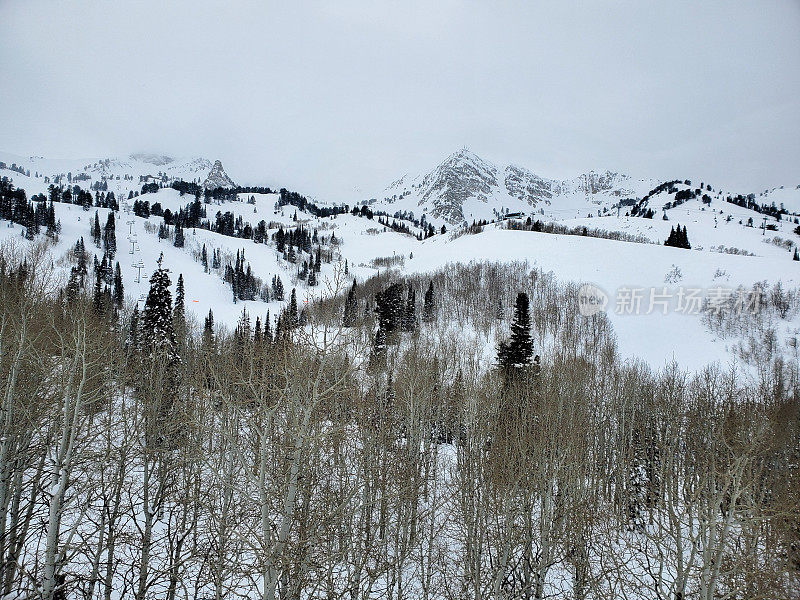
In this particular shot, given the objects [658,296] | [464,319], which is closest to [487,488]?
[464,319]

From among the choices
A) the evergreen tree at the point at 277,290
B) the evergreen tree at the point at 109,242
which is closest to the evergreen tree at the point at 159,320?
the evergreen tree at the point at 277,290

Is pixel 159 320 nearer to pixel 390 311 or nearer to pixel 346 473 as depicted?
pixel 346 473

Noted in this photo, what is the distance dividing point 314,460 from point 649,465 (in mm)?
24958

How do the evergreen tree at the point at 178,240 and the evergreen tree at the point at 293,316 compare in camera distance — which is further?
the evergreen tree at the point at 178,240

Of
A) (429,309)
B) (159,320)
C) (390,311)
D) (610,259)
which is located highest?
(610,259)

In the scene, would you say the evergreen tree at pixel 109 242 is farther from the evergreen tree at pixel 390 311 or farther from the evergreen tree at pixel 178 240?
the evergreen tree at pixel 390 311

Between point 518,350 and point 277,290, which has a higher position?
point 518,350

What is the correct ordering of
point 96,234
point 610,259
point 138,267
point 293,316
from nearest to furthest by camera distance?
point 293,316 < point 610,259 < point 138,267 < point 96,234

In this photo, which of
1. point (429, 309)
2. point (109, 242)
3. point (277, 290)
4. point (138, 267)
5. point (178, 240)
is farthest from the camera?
point (178, 240)

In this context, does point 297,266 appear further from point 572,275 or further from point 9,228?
point 572,275

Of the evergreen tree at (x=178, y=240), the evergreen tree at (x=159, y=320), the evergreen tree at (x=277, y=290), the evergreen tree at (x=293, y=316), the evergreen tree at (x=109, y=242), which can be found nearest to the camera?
the evergreen tree at (x=293, y=316)

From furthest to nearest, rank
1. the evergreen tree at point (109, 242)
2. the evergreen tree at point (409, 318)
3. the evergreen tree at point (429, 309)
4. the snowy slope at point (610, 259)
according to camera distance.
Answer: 1. the evergreen tree at point (109, 242)
2. the evergreen tree at point (429, 309)
3. the evergreen tree at point (409, 318)
4. the snowy slope at point (610, 259)

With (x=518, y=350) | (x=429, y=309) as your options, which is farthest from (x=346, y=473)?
(x=429, y=309)

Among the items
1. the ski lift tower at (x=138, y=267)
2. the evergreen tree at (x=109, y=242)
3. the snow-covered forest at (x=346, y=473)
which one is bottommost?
the snow-covered forest at (x=346, y=473)
